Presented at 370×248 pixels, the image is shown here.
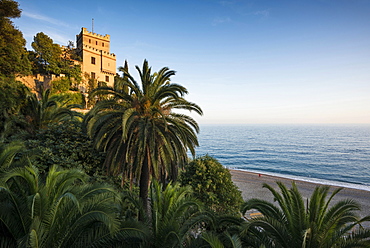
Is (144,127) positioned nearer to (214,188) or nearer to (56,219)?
(214,188)

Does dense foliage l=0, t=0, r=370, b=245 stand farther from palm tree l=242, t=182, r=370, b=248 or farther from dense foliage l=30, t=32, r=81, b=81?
dense foliage l=30, t=32, r=81, b=81

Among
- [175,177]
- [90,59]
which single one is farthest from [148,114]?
[90,59]

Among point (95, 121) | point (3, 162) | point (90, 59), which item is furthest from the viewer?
point (90, 59)

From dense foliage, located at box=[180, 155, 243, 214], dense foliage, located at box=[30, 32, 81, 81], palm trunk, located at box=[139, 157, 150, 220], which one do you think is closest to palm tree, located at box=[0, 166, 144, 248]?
palm trunk, located at box=[139, 157, 150, 220]

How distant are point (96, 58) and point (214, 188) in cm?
3616

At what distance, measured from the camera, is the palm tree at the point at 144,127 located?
358 inches

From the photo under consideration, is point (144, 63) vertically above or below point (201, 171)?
above

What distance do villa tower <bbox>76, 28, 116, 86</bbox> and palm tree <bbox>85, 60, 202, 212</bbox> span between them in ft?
96.9

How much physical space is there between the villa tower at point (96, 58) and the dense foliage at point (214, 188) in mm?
31630

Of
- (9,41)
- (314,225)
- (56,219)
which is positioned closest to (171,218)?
(56,219)

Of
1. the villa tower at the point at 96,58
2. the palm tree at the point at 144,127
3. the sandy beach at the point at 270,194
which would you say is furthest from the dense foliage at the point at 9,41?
the sandy beach at the point at 270,194

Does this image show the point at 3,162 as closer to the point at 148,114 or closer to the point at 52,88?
the point at 148,114

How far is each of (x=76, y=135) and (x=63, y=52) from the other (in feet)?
96.2

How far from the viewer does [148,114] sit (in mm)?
9516
